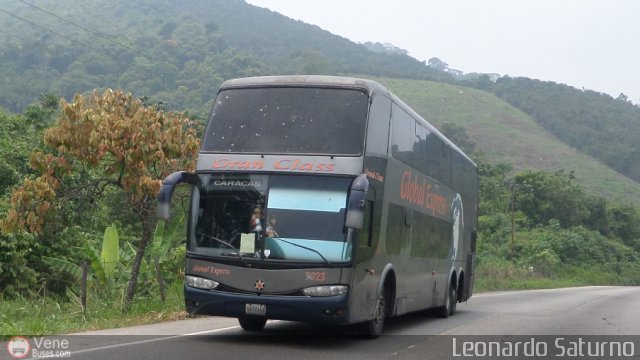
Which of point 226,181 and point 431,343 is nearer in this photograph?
point 226,181

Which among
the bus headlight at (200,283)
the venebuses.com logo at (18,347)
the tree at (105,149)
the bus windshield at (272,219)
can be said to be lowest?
the venebuses.com logo at (18,347)

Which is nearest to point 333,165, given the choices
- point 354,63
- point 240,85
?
point 240,85

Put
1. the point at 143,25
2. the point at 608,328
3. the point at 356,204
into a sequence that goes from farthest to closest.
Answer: the point at 143,25 < the point at 608,328 < the point at 356,204

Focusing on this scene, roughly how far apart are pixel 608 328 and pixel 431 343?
541 cm

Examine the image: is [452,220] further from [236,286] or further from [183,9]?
[183,9]

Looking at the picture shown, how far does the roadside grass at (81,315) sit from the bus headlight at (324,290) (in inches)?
152

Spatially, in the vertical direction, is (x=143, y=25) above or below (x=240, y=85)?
above

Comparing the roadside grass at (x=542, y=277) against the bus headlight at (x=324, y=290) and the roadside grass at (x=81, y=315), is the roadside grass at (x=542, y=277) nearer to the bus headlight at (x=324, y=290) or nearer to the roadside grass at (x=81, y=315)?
the roadside grass at (x=81, y=315)

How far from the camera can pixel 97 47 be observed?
11019cm

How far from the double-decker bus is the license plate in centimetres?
1

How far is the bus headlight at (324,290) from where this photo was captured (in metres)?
10.8

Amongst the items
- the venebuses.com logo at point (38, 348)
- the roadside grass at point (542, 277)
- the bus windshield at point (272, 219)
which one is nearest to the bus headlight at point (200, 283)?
the bus windshield at point (272, 219)

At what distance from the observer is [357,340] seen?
12.2 metres

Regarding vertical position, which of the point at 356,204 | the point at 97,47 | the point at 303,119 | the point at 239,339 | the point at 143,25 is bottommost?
the point at 239,339
